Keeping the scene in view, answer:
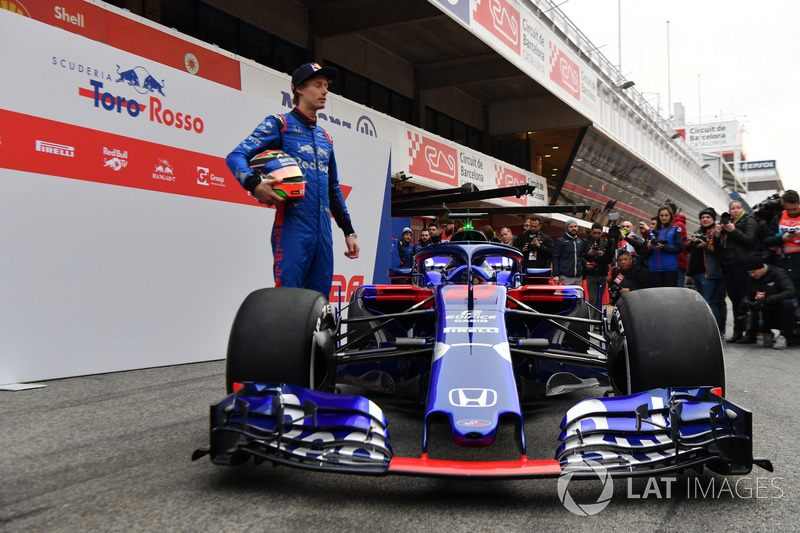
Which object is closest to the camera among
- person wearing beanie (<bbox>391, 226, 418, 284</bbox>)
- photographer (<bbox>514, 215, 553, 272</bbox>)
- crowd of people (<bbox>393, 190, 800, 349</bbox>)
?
crowd of people (<bbox>393, 190, 800, 349</bbox>)

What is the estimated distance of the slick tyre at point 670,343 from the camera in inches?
97.6

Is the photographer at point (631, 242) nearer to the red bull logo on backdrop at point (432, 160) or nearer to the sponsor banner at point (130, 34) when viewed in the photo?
the red bull logo on backdrop at point (432, 160)

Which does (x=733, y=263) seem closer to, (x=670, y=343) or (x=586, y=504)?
(x=670, y=343)

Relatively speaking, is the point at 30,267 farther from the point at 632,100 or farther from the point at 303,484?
the point at 632,100

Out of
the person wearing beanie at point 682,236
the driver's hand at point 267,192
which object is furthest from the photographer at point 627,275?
the driver's hand at point 267,192

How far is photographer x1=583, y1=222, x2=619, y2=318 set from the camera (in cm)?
918

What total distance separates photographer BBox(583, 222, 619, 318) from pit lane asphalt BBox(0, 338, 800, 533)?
20.6 ft

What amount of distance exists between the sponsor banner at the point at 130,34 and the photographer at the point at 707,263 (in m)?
6.64

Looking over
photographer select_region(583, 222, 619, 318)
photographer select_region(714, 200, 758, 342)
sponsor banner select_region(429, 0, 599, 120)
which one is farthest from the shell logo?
photographer select_region(714, 200, 758, 342)

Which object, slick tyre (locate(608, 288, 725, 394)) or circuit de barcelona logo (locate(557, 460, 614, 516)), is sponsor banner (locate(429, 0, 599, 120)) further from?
circuit de barcelona logo (locate(557, 460, 614, 516))

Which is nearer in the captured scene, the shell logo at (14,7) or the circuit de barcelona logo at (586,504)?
the circuit de barcelona logo at (586,504)

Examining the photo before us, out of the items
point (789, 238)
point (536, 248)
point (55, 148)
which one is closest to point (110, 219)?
point (55, 148)

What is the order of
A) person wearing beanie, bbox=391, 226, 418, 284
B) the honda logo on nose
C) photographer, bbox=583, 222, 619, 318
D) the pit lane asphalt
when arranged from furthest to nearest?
person wearing beanie, bbox=391, 226, 418, 284
photographer, bbox=583, 222, 619, 318
the honda logo on nose
the pit lane asphalt

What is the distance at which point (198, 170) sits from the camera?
17.5ft
